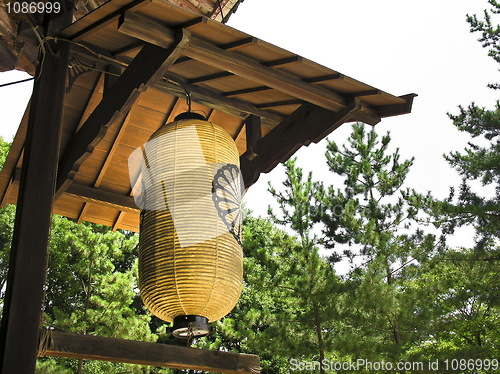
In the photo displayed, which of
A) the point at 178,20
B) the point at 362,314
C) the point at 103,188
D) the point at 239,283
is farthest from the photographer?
the point at 362,314

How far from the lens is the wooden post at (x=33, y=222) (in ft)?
6.67

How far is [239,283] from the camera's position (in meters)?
2.41

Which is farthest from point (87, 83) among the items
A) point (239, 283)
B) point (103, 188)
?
point (239, 283)

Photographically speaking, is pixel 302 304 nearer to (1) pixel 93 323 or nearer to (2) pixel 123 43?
(1) pixel 93 323

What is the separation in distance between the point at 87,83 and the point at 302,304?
23.0 feet

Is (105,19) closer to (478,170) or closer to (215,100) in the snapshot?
(215,100)

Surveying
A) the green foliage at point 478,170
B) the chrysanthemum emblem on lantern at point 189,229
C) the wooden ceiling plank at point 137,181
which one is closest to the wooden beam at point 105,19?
the chrysanthemum emblem on lantern at point 189,229

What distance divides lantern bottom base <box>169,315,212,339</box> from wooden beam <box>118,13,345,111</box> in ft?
3.50

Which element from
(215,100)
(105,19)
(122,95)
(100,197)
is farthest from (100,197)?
(105,19)

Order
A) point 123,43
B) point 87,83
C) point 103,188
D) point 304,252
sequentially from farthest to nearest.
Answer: point 304,252, point 103,188, point 87,83, point 123,43

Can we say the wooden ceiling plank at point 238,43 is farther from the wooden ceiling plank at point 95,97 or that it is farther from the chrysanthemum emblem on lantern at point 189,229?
the wooden ceiling plank at point 95,97

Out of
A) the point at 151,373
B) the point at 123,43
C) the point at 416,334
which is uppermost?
the point at 123,43

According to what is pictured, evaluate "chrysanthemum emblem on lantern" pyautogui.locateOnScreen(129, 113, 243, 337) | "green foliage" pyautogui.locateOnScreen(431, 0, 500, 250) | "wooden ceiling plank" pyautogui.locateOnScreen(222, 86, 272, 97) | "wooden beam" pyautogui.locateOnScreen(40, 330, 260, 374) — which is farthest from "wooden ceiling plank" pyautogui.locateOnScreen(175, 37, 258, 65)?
"green foliage" pyautogui.locateOnScreen(431, 0, 500, 250)

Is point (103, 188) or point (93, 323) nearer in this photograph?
point (103, 188)
